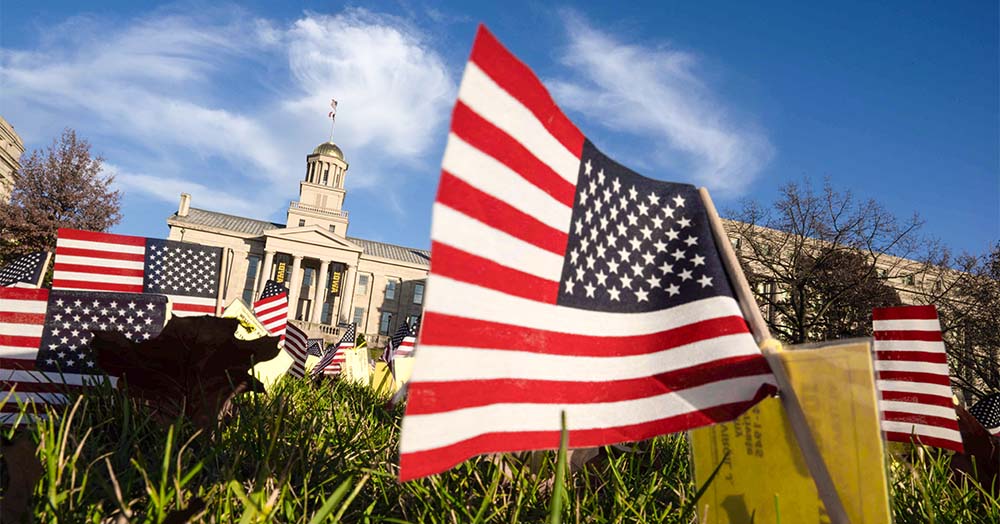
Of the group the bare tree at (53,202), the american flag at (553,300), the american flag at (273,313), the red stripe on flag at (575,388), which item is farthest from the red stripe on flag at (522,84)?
the bare tree at (53,202)

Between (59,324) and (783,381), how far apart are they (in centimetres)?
282

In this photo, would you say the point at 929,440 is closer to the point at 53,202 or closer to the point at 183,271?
the point at 183,271

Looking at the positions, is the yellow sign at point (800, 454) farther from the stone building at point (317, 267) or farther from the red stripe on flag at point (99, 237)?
the stone building at point (317, 267)

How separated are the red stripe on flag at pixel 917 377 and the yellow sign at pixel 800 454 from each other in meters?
2.24

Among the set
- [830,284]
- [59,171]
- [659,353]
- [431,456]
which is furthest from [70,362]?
[59,171]

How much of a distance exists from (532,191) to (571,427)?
0.56 metres

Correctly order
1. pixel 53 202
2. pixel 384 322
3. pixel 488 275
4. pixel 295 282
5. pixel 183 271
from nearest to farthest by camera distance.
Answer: pixel 488 275 → pixel 183 271 → pixel 53 202 → pixel 295 282 → pixel 384 322

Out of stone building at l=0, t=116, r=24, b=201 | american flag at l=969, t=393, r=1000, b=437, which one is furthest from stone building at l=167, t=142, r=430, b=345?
american flag at l=969, t=393, r=1000, b=437

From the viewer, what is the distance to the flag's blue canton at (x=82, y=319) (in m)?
2.57

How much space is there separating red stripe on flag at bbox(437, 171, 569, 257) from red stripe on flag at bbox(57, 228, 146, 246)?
3057mm

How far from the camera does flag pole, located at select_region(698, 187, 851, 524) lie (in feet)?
4.28

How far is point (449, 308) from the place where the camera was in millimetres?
1190

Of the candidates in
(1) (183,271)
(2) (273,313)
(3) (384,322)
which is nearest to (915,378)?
(1) (183,271)

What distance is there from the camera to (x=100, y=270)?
3.64m
